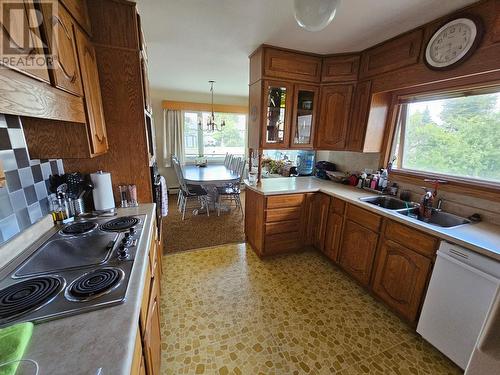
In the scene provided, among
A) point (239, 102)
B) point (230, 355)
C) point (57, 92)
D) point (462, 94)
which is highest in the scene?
point (239, 102)

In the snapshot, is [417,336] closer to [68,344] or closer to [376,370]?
[376,370]

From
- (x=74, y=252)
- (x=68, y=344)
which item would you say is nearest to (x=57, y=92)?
(x=74, y=252)

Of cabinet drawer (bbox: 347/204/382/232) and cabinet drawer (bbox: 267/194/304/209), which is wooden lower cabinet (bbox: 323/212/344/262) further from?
cabinet drawer (bbox: 267/194/304/209)

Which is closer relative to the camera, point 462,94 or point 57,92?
point 57,92

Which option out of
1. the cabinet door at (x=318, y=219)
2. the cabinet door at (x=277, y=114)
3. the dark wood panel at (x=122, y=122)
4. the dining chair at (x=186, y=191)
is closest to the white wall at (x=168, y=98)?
the dining chair at (x=186, y=191)

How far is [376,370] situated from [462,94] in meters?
2.17

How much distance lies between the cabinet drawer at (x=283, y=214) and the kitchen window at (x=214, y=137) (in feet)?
11.1

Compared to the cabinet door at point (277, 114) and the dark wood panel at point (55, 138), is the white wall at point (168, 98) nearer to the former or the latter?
the cabinet door at point (277, 114)

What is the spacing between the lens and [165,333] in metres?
1.55

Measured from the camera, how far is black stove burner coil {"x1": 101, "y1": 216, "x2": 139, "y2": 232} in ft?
4.30

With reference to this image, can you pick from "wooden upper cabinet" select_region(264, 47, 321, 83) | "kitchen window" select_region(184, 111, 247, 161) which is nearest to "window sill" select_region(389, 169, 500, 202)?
"wooden upper cabinet" select_region(264, 47, 321, 83)

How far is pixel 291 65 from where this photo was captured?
2.29 meters

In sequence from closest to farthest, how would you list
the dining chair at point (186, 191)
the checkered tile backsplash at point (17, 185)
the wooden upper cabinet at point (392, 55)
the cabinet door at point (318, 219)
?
1. the checkered tile backsplash at point (17, 185)
2. the wooden upper cabinet at point (392, 55)
3. the cabinet door at point (318, 219)
4. the dining chair at point (186, 191)

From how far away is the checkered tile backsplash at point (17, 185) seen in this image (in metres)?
0.99
